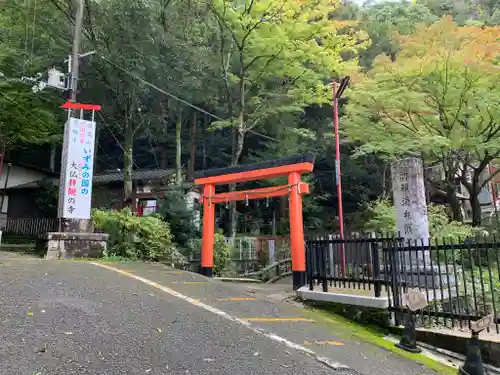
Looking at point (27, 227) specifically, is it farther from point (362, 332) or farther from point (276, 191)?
point (362, 332)

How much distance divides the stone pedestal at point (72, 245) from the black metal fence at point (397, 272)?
7.01 m

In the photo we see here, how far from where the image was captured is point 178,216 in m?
15.7

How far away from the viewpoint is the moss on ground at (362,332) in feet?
16.4

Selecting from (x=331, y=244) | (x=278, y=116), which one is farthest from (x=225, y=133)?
(x=331, y=244)

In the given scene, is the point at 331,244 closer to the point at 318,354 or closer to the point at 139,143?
the point at 318,354

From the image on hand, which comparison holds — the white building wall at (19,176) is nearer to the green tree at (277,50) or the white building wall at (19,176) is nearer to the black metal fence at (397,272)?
the green tree at (277,50)

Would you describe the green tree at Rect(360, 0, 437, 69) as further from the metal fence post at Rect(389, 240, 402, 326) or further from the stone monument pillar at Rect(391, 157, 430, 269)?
the metal fence post at Rect(389, 240, 402, 326)

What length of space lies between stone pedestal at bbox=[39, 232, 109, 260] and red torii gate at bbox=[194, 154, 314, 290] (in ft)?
10.8

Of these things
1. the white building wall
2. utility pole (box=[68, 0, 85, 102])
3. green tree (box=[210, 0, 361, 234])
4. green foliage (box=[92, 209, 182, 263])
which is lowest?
green foliage (box=[92, 209, 182, 263])

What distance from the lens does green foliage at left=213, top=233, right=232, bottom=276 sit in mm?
15305

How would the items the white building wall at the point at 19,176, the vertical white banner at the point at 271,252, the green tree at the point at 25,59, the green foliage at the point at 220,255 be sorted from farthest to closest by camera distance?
the white building wall at the point at 19,176, the vertical white banner at the point at 271,252, the green tree at the point at 25,59, the green foliage at the point at 220,255

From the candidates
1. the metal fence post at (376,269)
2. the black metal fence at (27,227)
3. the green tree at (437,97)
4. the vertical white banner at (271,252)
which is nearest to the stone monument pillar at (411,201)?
the metal fence post at (376,269)

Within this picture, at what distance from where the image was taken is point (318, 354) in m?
4.60

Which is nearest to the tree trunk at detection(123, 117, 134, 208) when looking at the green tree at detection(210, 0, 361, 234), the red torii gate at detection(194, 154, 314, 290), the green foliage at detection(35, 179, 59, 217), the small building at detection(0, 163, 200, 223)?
the small building at detection(0, 163, 200, 223)
